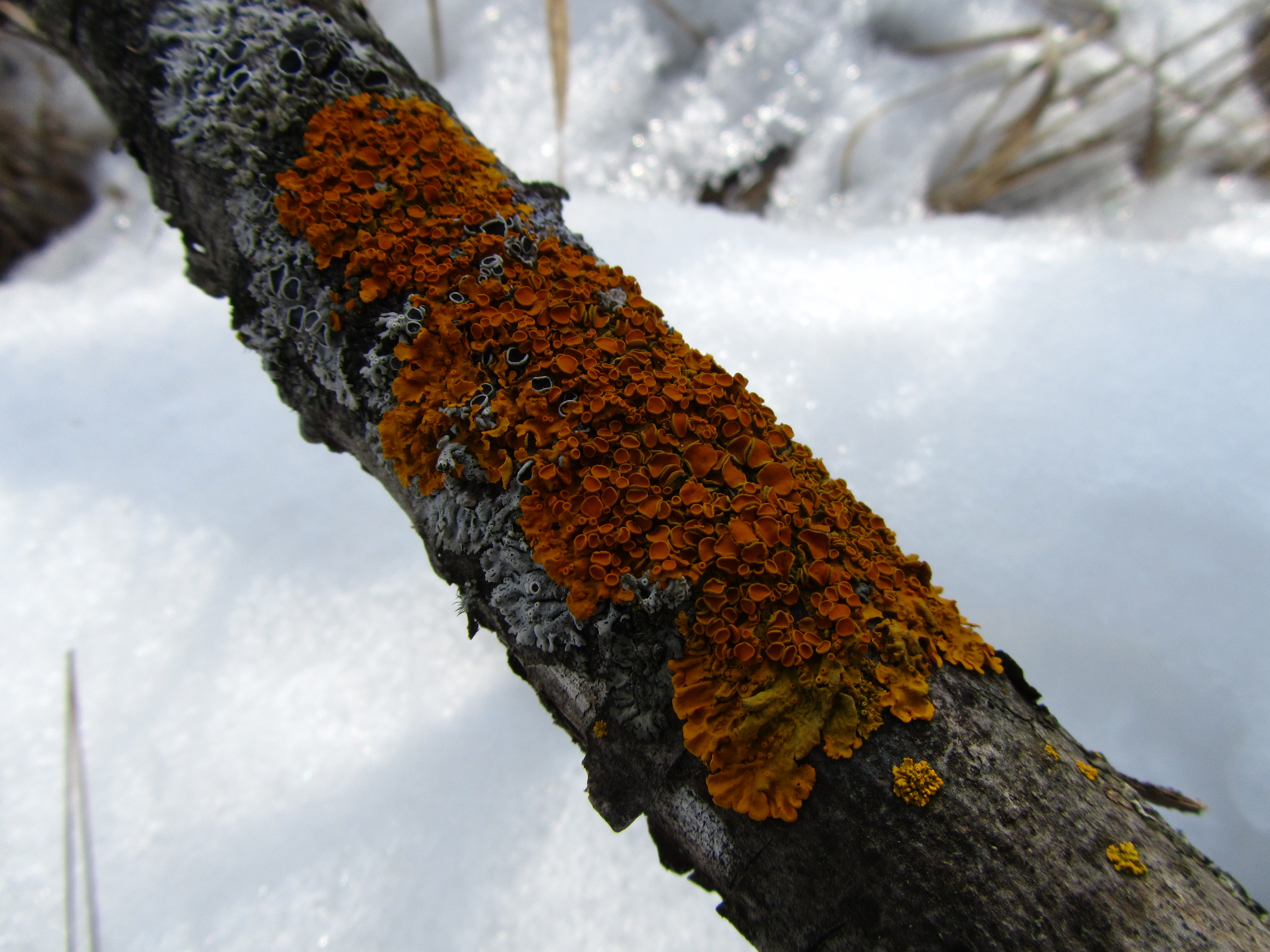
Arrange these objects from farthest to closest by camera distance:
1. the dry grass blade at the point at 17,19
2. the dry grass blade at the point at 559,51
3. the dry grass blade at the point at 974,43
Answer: the dry grass blade at the point at 974,43 → the dry grass blade at the point at 559,51 → the dry grass blade at the point at 17,19

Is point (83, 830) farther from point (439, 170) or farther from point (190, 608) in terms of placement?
point (439, 170)

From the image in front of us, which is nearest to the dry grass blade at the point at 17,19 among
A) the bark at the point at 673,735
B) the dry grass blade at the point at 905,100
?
the bark at the point at 673,735

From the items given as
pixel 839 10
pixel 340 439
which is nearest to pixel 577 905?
pixel 340 439

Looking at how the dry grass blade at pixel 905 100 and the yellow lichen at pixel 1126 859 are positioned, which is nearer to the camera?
the yellow lichen at pixel 1126 859

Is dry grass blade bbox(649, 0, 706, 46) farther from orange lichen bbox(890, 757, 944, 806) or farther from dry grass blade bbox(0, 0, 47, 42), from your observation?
orange lichen bbox(890, 757, 944, 806)

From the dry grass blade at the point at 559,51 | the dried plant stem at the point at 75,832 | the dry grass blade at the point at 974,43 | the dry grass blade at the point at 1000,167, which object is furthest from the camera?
the dry grass blade at the point at 974,43

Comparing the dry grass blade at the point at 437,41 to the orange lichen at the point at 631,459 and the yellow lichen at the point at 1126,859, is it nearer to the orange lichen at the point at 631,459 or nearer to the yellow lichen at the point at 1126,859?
the orange lichen at the point at 631,459

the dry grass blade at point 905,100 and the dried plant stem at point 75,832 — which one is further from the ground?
the dry grass blade at point 905,100

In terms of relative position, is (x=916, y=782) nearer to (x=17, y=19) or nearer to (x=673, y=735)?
(x=673, y=735)
